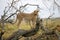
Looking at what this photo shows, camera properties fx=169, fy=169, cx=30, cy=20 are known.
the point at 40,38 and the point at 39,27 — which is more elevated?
the point at 39,27

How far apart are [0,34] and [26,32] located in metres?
0.32

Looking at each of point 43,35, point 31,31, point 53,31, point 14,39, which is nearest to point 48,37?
point 43,35

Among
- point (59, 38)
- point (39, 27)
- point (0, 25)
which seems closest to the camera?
point (59, 38)

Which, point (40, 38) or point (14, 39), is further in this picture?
point (40, 38)

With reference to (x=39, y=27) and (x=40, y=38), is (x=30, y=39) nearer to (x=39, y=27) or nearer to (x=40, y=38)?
(x=40, y=38)

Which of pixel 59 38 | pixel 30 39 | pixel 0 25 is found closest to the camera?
pixel 59 38

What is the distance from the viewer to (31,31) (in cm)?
213

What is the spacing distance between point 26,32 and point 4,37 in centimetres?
29

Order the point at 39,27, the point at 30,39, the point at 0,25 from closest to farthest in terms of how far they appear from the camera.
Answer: the point at 39,27 → the point at 0,25 → the point at 30,39

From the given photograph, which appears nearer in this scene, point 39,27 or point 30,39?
point 39,27

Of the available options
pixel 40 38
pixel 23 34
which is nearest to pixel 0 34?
pixel 23 34

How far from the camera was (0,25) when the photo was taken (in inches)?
97.0

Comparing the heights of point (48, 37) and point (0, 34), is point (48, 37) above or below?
below

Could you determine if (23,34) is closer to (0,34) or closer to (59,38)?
(0,34)
